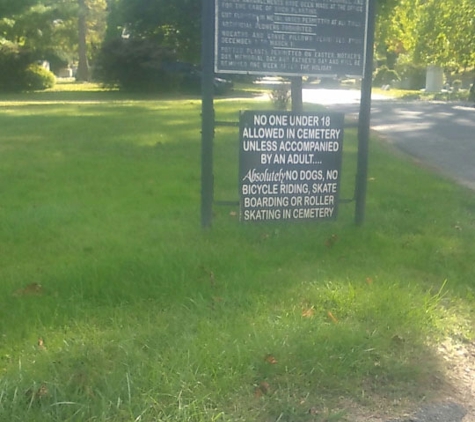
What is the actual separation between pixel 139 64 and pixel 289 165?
96.5 ft

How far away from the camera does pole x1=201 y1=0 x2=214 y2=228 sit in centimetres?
660

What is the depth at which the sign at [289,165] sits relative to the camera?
22.4 ft

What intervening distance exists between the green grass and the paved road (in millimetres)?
4227

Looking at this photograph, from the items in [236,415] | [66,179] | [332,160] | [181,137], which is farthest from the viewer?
[181,137]

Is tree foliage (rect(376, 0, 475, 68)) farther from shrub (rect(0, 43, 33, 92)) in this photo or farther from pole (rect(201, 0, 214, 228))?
pole (rect(201, 0, 214, 228))

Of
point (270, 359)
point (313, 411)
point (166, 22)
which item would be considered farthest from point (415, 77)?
point (313, 411)

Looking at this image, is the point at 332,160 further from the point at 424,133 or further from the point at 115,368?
the point at 424,133

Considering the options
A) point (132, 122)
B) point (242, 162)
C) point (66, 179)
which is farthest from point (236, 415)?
point (132, 122)

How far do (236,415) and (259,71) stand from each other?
3.71 m

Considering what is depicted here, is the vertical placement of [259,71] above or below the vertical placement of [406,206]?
above

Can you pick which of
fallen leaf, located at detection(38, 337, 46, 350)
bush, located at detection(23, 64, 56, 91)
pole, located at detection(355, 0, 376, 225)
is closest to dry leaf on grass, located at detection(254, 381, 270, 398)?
fallen leaf, located at detection(38, 337, 46, 350)

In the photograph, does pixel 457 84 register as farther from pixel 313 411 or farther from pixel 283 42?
pixel 313 411

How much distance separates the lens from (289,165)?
699 cm

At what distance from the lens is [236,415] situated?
12.3 ft
